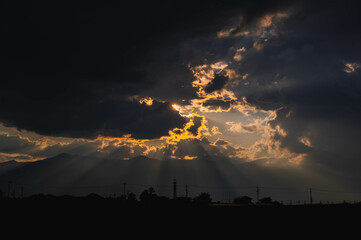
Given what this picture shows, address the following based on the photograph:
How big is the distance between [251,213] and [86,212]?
2323 centimetres

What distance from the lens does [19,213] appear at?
42.1m

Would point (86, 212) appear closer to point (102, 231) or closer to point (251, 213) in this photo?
point (102, 231)

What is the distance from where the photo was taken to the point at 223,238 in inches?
1178

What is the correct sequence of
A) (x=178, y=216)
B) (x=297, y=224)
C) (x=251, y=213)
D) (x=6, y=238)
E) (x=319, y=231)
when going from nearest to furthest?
(x=6, y=238) < (x=319, y=231) < (x=297, y=224) < (x=178, y=216) < (x=251, y=213)

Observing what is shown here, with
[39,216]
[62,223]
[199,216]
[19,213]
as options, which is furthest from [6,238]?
[199,216]

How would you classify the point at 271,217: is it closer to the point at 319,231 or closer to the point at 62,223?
the point at 319,231

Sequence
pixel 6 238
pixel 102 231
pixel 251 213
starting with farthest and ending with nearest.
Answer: pixel 251 213 < pixel 102 231 < pixel 6 238

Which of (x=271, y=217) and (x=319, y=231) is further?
(x=271, y=217)

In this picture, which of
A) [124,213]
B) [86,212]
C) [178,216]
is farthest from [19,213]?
[178,216]

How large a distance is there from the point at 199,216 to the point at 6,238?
22.7 m

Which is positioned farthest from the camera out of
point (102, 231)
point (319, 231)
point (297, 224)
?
point (297, 224)

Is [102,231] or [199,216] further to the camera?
[199,216]

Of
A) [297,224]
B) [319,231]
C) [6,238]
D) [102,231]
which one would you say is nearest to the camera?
[6,238]

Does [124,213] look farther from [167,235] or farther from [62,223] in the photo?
[167,235]
